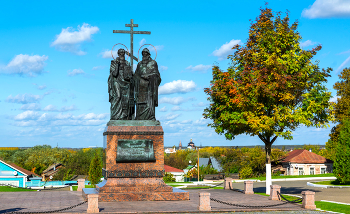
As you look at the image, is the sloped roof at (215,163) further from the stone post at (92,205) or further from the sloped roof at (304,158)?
the stone post at (92,205)

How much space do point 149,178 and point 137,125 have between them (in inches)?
83.4

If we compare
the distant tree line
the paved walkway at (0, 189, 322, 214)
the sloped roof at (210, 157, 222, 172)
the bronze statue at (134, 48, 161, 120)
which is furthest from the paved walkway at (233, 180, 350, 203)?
the sloped roof at (210, 157, 222, 172)

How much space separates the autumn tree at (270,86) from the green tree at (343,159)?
9270 mm

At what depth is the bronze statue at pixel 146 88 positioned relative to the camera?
15.3 metres

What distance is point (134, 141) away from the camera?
14242mm

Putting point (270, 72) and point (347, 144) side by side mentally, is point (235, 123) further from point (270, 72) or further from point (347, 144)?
point (347, 144)

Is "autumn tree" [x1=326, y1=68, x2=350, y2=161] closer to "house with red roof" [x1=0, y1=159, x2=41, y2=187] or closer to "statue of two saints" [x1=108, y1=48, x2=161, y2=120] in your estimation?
"statue of two saints" [x1=108, y1=48, x2=161, y2=120]

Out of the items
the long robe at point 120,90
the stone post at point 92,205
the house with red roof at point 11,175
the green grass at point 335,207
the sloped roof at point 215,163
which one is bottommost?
the sloped roof at point 215,163

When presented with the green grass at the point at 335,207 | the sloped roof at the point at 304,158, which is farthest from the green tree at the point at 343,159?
the sloped roof at the point at 304,158

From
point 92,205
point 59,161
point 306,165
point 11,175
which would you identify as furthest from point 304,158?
point 92,205

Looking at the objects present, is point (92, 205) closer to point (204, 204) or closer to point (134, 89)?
point (204, 204)

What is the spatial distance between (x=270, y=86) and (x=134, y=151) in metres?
7.62

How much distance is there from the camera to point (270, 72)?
18.4m

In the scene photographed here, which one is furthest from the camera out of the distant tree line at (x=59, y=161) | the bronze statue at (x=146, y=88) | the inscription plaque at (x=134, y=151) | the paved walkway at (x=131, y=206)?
the distant tree line at (x=59, y=161)
